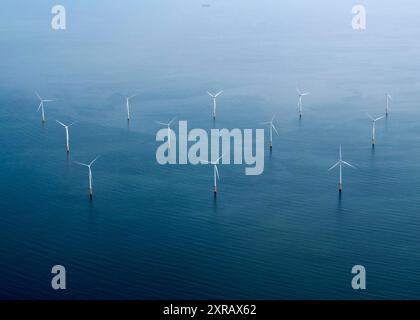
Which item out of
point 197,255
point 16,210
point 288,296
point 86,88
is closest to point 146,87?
point 86,88

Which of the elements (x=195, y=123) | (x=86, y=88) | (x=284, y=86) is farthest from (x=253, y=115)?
(x=86, y=88)

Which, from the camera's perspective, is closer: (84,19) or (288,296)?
(288,296)

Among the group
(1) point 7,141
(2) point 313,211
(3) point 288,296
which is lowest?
(3) point 288,296

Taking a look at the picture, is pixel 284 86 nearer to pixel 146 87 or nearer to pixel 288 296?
pixel 146 87

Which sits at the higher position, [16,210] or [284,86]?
[284,86]
